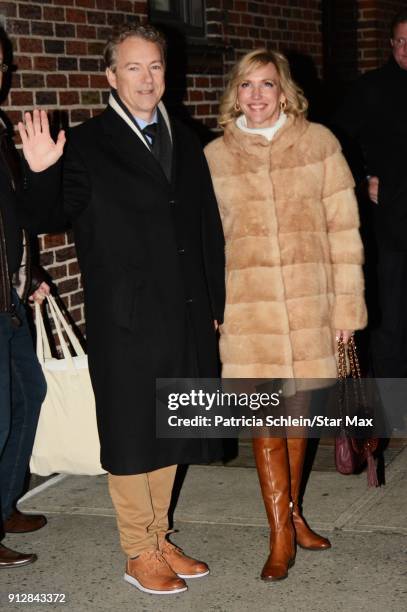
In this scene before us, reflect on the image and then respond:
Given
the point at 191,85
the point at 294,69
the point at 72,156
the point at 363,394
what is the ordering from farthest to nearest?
the point at 294,69
the point at 191,85
the point at 363,394
the point at 72,156

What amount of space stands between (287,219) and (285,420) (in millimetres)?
848

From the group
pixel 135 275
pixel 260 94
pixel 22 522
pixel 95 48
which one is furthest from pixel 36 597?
pixel 95 48

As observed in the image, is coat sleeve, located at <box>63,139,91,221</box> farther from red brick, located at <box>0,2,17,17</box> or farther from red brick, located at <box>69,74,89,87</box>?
red brick, located at <box>69,74,89,87</box>

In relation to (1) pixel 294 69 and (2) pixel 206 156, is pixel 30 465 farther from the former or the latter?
(1) pixel 294 69

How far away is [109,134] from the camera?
4.34m

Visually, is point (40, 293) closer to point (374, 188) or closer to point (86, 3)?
point (86, 3)

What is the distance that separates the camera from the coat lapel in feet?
14.2

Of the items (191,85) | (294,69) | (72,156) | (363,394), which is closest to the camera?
(72,156)

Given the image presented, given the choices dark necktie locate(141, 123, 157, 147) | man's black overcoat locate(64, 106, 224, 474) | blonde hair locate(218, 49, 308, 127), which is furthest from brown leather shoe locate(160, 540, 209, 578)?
blonde hair locate(218, 49, 308, 127)

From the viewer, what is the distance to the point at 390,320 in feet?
21.7

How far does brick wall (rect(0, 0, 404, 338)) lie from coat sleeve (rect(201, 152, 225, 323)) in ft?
5.11

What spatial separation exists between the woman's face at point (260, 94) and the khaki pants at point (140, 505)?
149cm

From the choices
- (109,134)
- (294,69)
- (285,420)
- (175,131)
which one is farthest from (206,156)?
(294,69)

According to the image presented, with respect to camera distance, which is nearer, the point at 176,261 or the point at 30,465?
the point at 176,261
